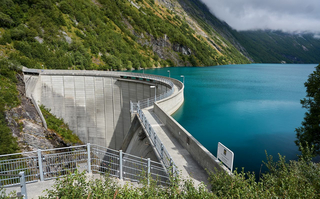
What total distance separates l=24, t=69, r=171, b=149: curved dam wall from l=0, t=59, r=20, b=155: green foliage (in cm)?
281

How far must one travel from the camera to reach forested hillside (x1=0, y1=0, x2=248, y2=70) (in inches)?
2096

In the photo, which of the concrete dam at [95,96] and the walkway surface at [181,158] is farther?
the concrete dam at [95,96]

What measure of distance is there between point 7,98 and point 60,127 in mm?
10981

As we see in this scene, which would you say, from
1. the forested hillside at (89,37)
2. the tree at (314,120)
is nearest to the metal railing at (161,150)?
the tree at (314,120)

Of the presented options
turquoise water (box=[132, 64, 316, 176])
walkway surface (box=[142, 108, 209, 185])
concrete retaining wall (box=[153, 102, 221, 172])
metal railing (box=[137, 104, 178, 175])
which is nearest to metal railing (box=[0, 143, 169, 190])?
metal railing (box=[137, 104, 178, 175])

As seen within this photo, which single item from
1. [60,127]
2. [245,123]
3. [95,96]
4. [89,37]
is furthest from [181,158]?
[89,37]

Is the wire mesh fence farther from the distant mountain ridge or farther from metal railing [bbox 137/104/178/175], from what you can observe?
the distant mountain ridge

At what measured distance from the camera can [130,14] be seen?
11531cm

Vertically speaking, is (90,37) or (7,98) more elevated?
(90,37)

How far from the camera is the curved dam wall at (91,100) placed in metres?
37.4

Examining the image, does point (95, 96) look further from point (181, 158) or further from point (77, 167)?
point (77, 167)

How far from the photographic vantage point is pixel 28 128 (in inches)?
1088

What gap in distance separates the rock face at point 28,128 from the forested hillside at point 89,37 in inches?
717

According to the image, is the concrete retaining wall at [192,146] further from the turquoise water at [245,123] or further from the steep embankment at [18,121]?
the steep embankment at [18,121]
